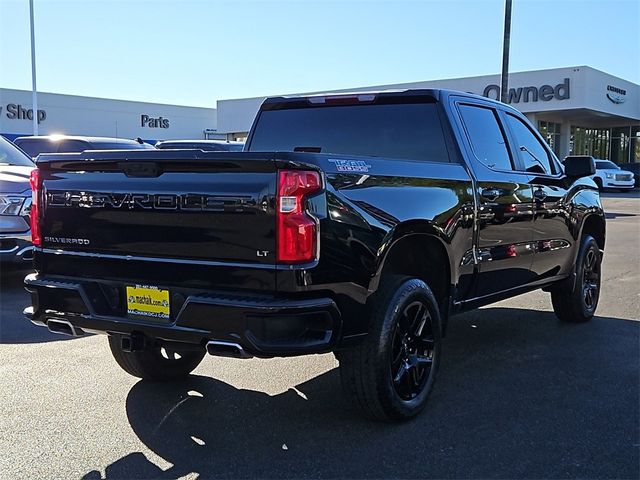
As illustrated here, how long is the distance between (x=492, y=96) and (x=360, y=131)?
108ft

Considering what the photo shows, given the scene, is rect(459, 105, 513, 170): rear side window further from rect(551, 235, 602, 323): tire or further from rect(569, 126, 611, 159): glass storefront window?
rect(569, 126, 611, 159): glass storefront window

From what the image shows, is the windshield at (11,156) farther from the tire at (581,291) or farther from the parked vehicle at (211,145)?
the tire at (581,291)

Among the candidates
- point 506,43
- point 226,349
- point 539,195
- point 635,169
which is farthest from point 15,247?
point 635,169

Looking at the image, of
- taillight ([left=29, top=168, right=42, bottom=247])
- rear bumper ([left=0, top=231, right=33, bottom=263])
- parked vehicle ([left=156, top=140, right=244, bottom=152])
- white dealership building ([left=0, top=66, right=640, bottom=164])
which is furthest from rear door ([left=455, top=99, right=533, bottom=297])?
white dealership building ([left=0, top=66, right=640, bottom=164])

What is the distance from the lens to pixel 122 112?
4625 cm

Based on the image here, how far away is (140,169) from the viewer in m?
3.67

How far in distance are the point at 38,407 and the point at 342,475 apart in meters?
2.07

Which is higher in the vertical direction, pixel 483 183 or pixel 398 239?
pixel 483 183

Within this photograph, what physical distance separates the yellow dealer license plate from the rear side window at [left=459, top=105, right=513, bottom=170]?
257cm

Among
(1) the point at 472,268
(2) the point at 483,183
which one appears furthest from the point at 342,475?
(2) the point at 483,183

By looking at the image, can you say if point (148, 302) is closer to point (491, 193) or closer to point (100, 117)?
point (491, 193)

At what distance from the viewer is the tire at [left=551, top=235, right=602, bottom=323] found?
21.6 ft

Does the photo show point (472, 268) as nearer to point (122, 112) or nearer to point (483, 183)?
point (483, 183)

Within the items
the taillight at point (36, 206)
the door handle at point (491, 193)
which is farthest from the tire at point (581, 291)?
the taillight at point (36, 206)
